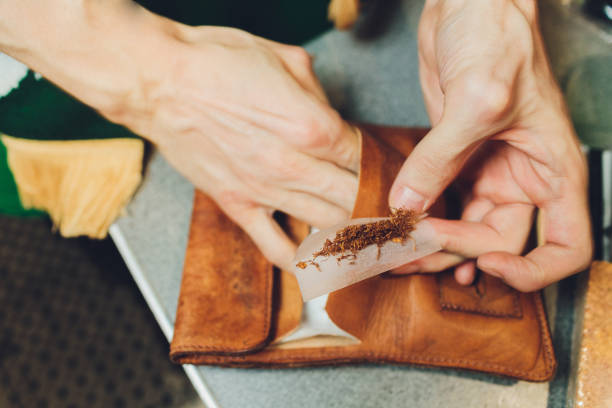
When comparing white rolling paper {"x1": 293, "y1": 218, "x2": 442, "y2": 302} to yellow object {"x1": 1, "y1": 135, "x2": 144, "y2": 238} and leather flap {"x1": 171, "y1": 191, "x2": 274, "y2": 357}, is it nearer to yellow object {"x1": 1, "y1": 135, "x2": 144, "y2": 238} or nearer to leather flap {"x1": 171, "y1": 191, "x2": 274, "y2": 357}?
leather flap {"x1": 171, "y1": 191, "x2": 274, "y2": 357}

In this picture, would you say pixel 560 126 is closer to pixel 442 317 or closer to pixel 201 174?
pixel 442 317

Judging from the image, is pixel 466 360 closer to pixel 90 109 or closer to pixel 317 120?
pixel 317 120

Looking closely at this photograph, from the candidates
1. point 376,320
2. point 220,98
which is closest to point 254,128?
point 220,98

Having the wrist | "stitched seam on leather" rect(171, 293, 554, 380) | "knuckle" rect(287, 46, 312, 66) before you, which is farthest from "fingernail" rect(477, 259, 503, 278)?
the wrist

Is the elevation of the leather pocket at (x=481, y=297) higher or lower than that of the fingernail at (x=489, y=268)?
lower

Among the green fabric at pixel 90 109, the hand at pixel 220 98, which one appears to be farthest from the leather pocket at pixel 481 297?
the green fabric at pixel 90 109

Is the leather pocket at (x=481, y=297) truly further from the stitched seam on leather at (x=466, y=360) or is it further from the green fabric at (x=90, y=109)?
the green fabric at (x=90, y=109)
